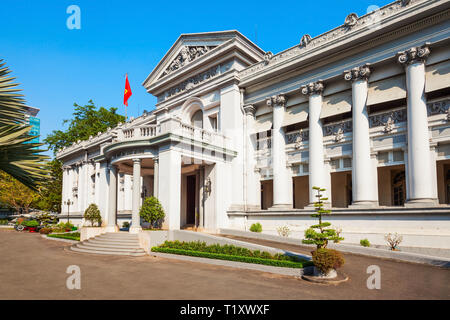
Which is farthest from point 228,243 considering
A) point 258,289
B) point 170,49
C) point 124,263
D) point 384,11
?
point 170,49

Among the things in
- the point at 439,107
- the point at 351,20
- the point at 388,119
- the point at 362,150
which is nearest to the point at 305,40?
the point at 351,20

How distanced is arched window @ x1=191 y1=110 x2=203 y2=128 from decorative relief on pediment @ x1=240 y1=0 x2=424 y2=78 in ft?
21.8

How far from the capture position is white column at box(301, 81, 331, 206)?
805 inches

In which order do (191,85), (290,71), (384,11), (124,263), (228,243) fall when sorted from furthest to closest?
(191,85)
(290,71)
(384,11)
(228,243)
(124,263)

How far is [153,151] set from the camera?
2048cm

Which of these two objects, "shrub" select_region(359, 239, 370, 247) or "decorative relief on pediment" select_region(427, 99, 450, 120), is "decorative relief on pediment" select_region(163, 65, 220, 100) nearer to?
"decorative relief on pediment" select_region(427, 99, 450, 120)

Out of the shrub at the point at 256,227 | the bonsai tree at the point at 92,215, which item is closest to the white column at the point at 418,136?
the shrub at the point at 256,227

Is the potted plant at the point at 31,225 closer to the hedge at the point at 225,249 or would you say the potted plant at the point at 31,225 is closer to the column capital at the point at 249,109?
the hedge at the point at 225,249

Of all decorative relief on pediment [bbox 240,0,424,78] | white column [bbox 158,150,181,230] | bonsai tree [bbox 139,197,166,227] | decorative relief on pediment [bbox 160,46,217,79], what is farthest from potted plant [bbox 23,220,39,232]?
decorative relief on pediment [bbox 240,0,424,78]

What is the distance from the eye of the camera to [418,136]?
16.3 metres

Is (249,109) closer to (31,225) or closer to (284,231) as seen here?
(284,231)

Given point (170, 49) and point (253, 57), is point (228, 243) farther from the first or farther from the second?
point (170, 49)

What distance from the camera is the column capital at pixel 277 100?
23203mm

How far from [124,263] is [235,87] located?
51.7 feet
